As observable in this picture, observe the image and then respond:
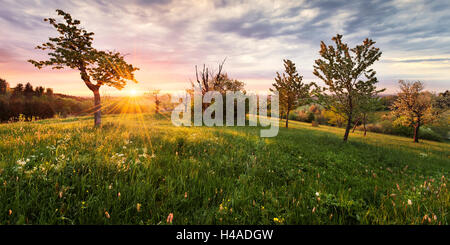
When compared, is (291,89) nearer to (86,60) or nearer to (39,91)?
(86,60)

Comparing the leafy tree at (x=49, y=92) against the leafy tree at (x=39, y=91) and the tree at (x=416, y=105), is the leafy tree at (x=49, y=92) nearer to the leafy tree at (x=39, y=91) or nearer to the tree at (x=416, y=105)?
the leafy tree at (x=39, y=91)

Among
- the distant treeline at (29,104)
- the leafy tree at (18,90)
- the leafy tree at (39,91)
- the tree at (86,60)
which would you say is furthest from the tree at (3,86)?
the tree at (86,60)

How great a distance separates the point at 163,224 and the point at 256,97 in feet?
118

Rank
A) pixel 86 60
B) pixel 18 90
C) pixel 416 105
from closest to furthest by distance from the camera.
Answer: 1. pixel 86 60
2. pixel 416 105
3. pixel 18 90

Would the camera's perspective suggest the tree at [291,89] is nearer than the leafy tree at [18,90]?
Yes

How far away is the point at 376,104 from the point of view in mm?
10945

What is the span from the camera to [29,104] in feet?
150

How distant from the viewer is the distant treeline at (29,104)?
40.2 metres

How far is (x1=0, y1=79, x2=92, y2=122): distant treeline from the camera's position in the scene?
40219 millimetres

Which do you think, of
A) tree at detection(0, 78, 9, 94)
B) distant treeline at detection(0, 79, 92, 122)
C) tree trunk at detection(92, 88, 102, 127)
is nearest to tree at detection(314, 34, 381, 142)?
tree trunk at detection(92, 88, 102, 127)

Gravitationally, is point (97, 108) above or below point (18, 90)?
below

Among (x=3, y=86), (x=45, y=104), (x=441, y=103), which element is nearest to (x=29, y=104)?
(x=45, y=104)

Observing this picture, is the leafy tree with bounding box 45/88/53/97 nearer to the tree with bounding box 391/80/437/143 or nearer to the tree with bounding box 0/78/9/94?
the tree with bounding box 0/78/9/94
